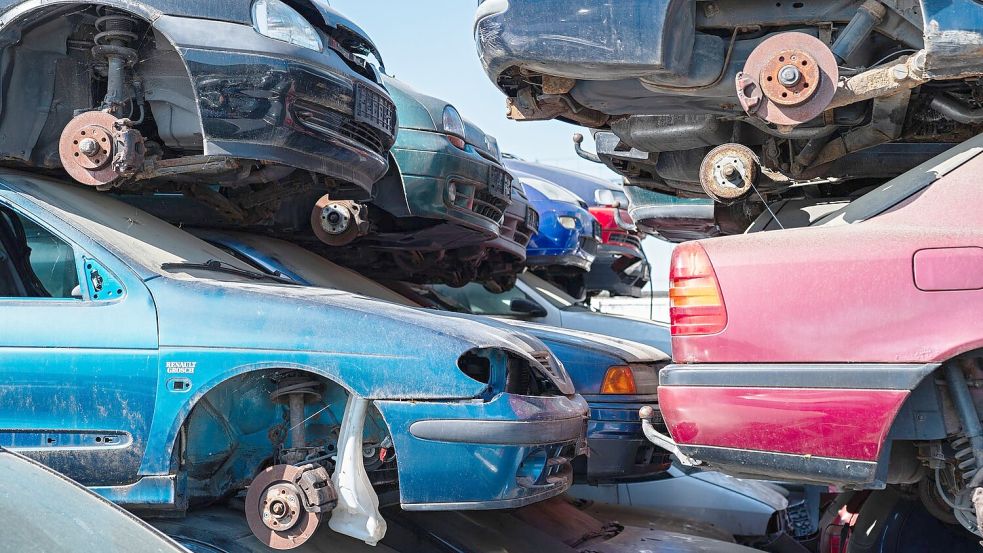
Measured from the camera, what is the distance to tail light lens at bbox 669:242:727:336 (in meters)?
3.18

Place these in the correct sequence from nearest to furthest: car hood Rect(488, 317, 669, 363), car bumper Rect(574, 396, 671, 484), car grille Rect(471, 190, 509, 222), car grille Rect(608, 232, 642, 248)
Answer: car bumper Rect(574, 396, 671, 484)
car hood Rect(488, 317, 669, 363)
car grille Rect(471, 190, 509, 222)
car grille Rect(608, 232, 642, 248)

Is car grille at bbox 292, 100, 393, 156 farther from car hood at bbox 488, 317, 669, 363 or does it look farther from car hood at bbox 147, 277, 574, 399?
car hood at bbox 488, 317, 669, 363

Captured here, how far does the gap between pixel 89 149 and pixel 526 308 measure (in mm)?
3974

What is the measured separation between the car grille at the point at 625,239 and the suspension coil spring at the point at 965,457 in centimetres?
768

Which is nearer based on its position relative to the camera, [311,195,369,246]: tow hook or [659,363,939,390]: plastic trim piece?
[659,363,939,390]: plastic trim piece

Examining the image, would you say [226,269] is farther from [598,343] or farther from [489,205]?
[489,205]

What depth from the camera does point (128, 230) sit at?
3912 millimetres

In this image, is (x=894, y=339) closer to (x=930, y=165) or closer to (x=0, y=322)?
(x=930, y=165)

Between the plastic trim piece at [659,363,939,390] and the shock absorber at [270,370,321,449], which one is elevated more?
the plastic trim piece at [659,363,939,390]

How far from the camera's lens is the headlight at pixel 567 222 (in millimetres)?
8953

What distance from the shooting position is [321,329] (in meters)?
3.41

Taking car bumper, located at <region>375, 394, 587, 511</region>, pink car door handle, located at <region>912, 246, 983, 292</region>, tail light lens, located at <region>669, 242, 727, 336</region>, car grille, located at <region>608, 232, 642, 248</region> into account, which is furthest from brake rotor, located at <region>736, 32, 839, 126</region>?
car grille, located at <region>608, 232, 642, 248</region>

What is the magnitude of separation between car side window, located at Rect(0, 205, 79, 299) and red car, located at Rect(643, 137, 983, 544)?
7.89 feet

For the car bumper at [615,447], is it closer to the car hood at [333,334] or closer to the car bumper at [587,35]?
the car hood at [333,334]
